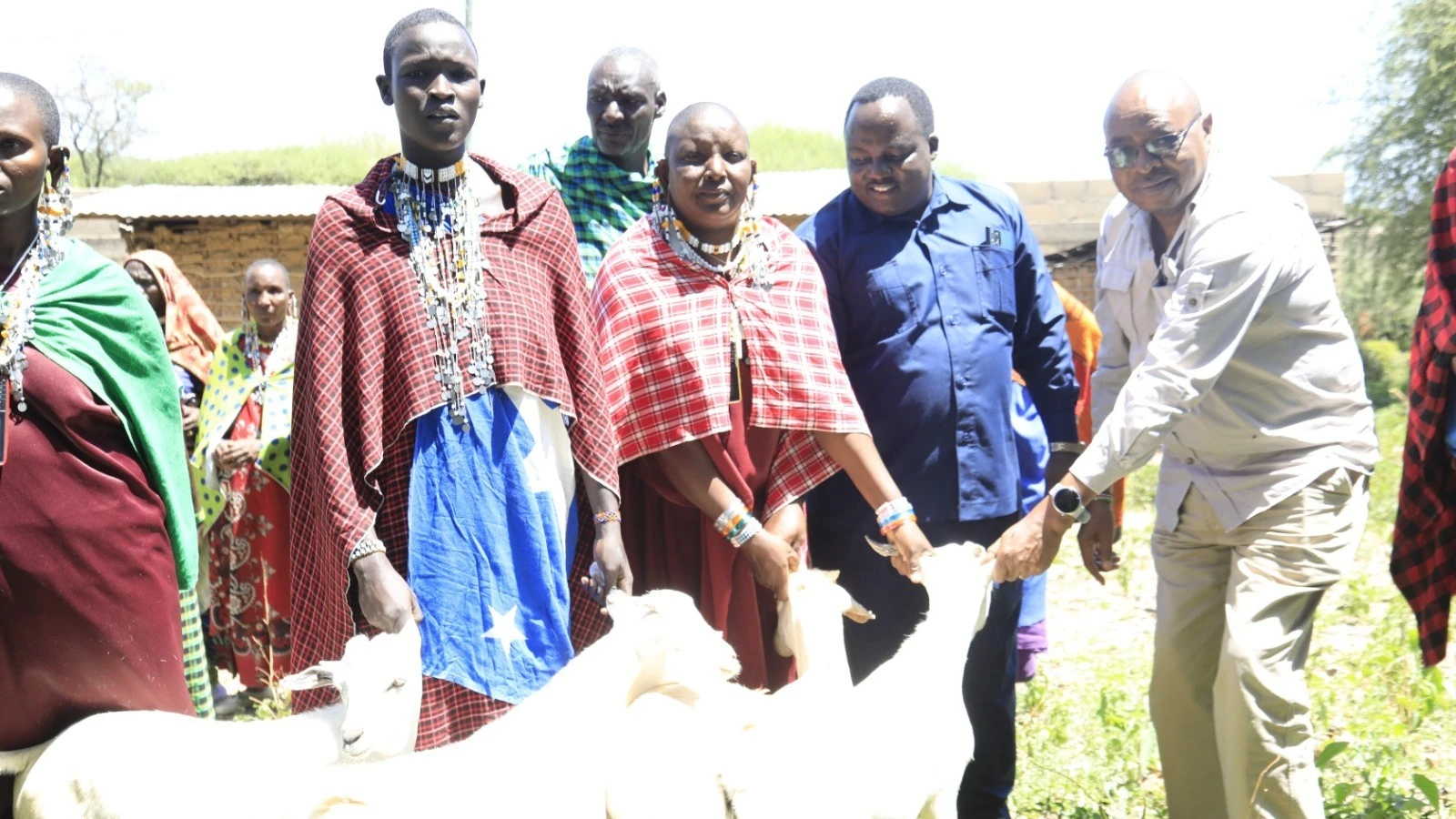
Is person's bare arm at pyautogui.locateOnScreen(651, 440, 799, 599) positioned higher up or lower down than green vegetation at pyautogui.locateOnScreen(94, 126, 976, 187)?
higher up

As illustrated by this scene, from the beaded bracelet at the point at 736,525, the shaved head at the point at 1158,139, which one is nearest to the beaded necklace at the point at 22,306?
the beaded bracelet at the point at 736,525

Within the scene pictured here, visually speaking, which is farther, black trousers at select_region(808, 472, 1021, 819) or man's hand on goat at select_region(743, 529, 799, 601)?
black trousers at select_region(808, 472, 1021, 819)

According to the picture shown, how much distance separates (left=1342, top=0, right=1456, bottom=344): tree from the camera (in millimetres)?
18469

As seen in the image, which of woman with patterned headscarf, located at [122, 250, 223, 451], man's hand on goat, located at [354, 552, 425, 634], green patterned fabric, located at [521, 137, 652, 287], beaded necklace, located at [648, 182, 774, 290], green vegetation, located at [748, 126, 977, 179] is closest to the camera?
man's hand on goat, located at [354, 552, 425, 634]

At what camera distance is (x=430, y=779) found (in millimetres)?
2963

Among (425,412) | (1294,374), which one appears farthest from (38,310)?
(1294,374)

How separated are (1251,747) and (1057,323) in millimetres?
1592

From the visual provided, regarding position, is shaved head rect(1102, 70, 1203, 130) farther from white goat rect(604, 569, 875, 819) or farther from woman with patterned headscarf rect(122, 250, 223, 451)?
woman with patterned headscarf rect(122, 250, 223, 451)

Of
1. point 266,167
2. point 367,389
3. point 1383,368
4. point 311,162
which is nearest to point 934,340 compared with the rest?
point 367,389

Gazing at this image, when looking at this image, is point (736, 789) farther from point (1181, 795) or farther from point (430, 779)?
point (1181, 795)

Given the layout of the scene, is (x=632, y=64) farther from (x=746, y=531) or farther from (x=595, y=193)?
(x=746, y=531)

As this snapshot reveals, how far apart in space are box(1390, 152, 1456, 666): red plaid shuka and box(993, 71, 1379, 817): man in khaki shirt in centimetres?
16

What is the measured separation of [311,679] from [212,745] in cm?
32

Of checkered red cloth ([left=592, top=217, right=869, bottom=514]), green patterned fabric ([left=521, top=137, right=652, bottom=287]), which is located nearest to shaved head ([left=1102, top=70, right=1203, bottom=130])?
checkered red cloth ([left=592, top=217, right=869, bottom=514])
